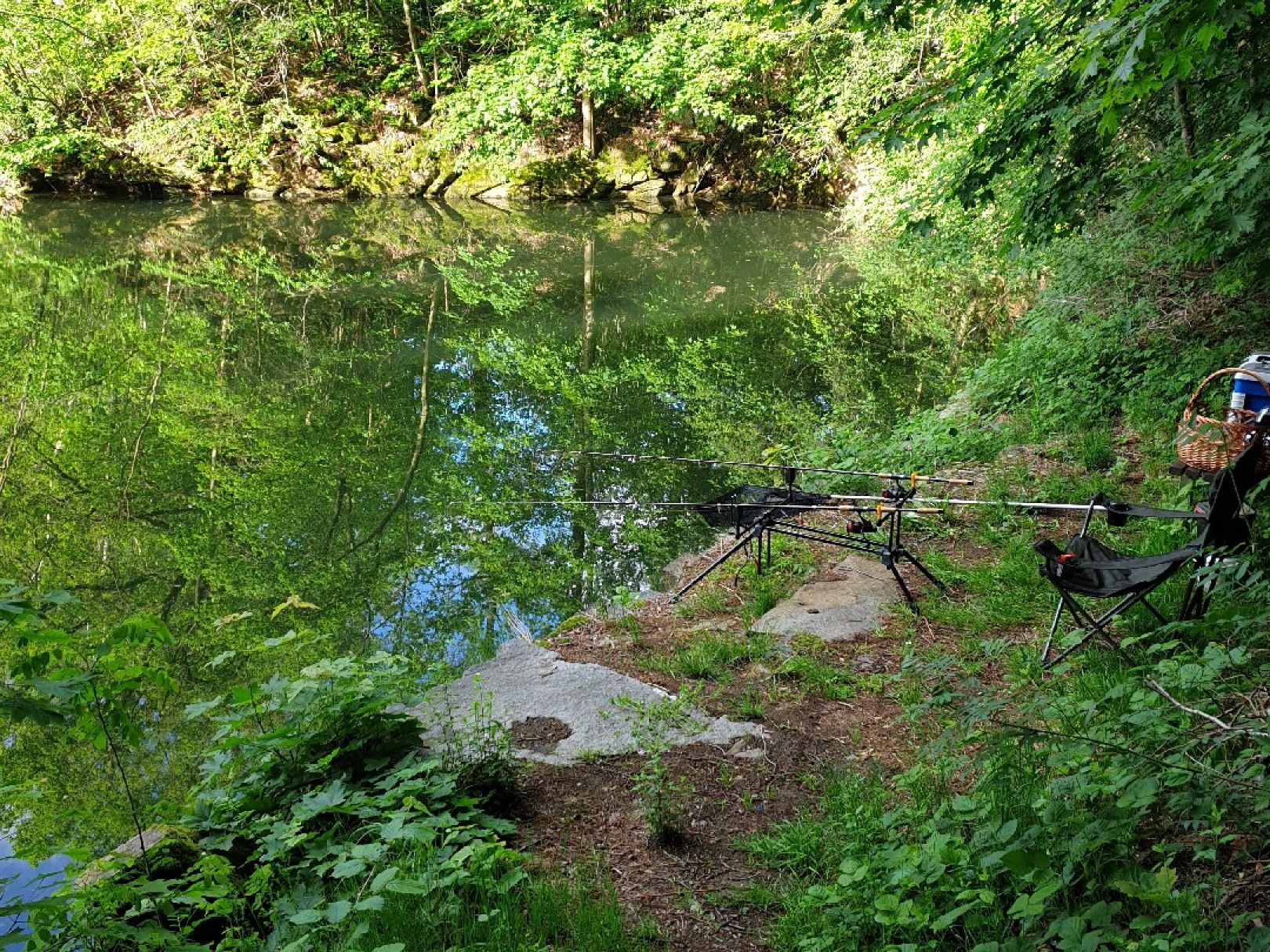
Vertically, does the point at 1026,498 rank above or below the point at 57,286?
below

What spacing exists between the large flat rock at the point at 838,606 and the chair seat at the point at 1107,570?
1.34 metres

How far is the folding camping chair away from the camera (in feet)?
12.3

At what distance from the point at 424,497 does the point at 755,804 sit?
504cm

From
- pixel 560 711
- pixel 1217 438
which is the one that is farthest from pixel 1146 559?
pixel 560 711

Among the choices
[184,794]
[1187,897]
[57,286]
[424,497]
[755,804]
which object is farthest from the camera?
[57,286]

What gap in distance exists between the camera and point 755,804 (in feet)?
12.1

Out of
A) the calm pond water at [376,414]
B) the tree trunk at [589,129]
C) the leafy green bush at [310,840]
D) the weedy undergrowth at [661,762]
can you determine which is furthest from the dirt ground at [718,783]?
the tree trunk at [589,129]

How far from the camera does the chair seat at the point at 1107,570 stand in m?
3.85

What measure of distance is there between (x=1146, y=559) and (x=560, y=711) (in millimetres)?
2832

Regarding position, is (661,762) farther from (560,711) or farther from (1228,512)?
(1228,512)

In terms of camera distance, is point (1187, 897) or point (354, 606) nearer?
point (1187, 897)

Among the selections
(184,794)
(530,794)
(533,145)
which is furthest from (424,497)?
(533,145)

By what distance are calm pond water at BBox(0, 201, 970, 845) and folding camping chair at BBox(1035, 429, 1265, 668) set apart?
3.37 metres

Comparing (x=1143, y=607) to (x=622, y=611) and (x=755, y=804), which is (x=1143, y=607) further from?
(x=622, y=611)
